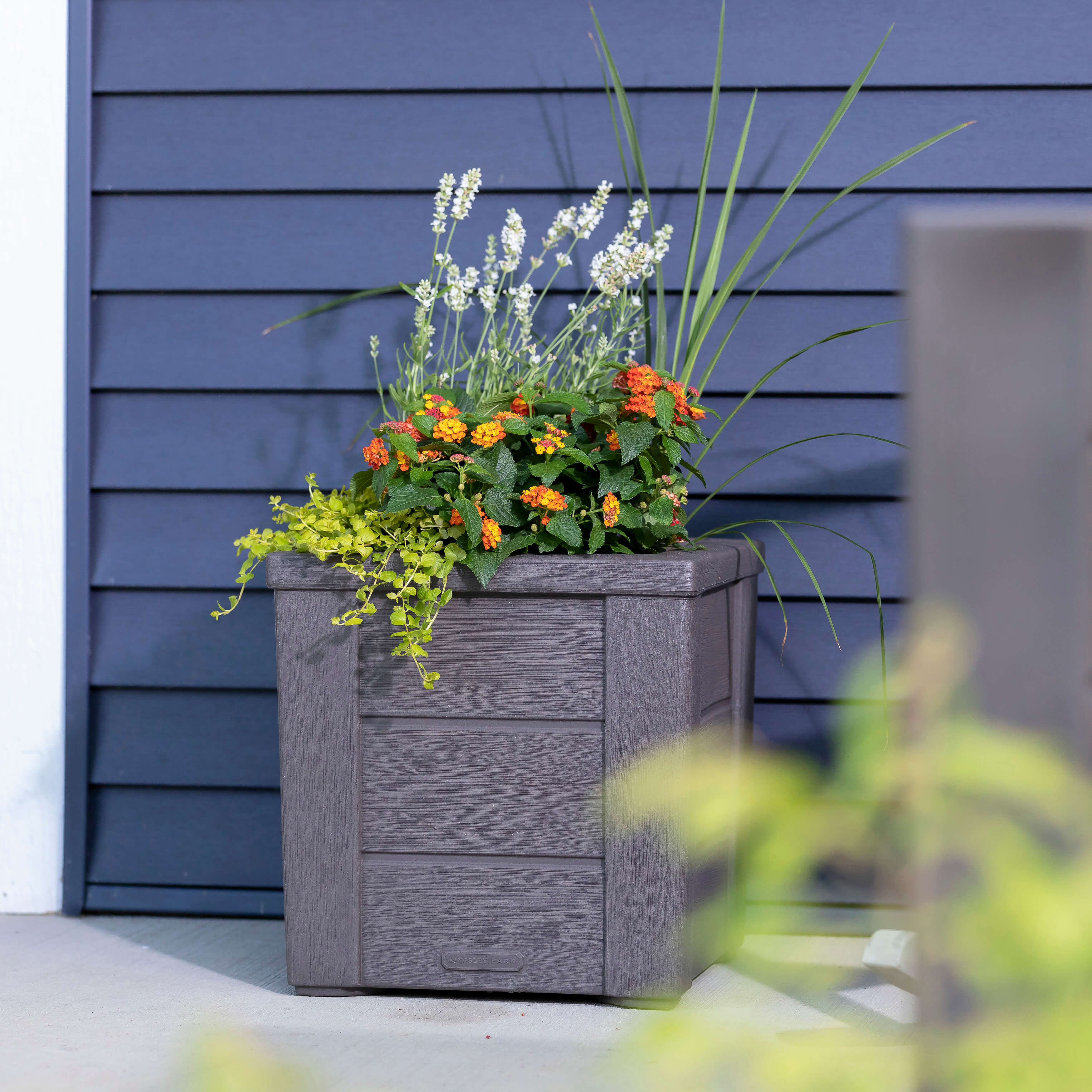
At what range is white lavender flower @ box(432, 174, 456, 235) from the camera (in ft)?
5.41

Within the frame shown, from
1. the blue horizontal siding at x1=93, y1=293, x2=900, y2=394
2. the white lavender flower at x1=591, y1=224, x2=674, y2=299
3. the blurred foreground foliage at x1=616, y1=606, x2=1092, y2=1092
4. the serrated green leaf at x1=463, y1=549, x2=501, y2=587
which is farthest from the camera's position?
the blue horizontal siding at x1=93, y1=293, x2=900, y2=394

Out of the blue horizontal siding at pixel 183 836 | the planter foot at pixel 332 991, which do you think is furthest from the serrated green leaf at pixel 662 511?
the blue horizontal siding at pixel 183 836

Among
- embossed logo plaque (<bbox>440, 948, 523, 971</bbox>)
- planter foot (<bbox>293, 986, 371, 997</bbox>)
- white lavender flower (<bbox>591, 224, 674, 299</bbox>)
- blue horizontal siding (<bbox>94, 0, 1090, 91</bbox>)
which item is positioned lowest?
planter foot (<bbox>293, 986, 371, 997</bbox>)

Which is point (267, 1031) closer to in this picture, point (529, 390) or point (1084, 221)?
point (529, 390)

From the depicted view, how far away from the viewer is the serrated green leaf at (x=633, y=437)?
4.66ft

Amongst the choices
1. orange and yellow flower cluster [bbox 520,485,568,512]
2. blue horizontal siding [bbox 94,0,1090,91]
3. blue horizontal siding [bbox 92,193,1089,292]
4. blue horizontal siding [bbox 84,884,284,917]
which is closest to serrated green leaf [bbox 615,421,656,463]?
orange and yellow flower cluster [bbox 520,485,568,512]

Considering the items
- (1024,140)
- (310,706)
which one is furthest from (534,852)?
(1024,140)

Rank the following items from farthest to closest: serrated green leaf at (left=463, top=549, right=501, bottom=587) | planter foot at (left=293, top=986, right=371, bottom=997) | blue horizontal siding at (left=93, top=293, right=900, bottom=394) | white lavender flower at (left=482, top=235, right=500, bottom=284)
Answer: blue horizontal siding at (left=93, top=293, right=900, bottom=394)
white lavender flower at (left=482, top=235, right=500, bottom=284)
planter foot at (left=293, top=986, right=371, bottom=997)
serrated green leaf at (left=463, top=549, right=501, bottom=587)

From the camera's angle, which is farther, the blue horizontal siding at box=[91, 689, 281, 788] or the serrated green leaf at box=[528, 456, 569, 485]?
the blue horizontal siding at box=[91, 689, 281, 788]

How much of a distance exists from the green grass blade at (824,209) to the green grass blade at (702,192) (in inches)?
2.6

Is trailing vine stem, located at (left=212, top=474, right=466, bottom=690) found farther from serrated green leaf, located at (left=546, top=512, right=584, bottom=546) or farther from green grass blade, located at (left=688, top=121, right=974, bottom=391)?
green grass blade, located at (left=688, top=121, right=974, bottom=391)

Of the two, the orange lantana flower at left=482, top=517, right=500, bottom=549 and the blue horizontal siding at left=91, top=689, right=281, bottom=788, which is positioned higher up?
the orange lantana flower at left=482, top=517, right=500, bottom=549

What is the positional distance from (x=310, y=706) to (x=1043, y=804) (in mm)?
1301

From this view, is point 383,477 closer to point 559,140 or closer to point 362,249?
point 362,249
